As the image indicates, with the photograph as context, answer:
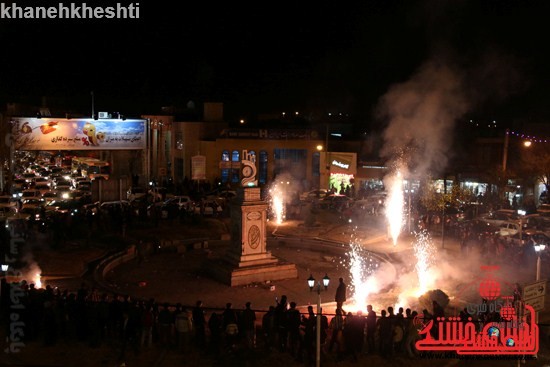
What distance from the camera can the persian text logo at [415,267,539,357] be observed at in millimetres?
11855

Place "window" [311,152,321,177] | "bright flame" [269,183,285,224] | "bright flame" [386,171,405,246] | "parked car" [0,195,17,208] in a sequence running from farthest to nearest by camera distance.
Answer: "window" [311,152,321,177] → "bright flame" [269,183,285,224] → "parked car" [0,195,17,208] → "bright flame" [386,171,405,246]

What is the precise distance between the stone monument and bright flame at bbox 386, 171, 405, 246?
8113 mm

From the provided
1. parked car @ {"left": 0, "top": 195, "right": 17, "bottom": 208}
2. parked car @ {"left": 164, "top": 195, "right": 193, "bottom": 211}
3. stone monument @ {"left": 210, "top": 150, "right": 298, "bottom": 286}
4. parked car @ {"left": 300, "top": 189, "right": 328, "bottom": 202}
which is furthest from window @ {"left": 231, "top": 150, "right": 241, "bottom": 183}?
stone monument @ {"left": 210, "top": 150, "right": 298, "bottom": 286}

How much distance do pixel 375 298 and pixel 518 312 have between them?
543 cm

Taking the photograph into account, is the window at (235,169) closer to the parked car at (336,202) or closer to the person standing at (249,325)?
the parked car at (336,202)

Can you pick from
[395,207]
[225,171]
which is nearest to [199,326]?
[395,207]

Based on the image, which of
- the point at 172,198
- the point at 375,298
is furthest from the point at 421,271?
the point at 172,198

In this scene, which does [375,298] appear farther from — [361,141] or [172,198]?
[361,141]

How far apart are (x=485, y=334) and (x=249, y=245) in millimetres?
8974

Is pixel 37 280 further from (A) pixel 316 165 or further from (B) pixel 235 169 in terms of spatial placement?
(A) pixel 316 165

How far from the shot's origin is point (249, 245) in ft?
63.1

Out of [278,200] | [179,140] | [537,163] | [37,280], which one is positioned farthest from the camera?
[179,140]

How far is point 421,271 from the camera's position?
2025 centimetres

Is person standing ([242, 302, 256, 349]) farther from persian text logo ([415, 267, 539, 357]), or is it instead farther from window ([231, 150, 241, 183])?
window ([231, 150, 241, 183])
